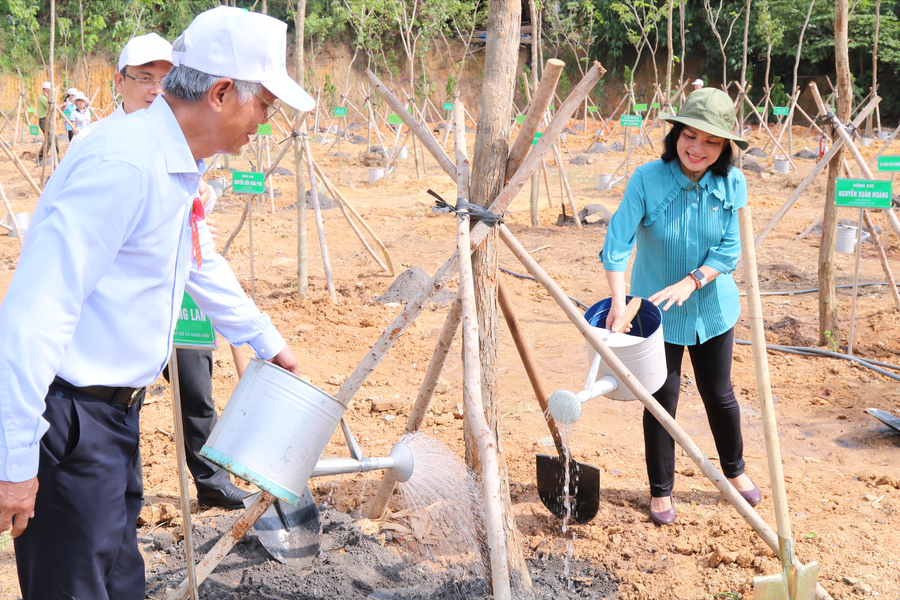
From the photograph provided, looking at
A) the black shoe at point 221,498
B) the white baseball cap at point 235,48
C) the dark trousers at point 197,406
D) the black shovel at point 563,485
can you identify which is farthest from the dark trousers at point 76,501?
the black shovel at point 563,485

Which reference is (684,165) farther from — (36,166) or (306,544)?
(36,166)

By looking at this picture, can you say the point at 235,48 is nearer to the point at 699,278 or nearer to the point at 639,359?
the point at 639,359

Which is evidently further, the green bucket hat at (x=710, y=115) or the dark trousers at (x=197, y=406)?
the dark trousers at (x=197, y=406)

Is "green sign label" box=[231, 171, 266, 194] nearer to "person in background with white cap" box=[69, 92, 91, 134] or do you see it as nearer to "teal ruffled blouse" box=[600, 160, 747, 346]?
"teal ruffled blouse" box=[600, 160, 747, 346]

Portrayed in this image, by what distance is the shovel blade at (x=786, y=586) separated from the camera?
1844mm

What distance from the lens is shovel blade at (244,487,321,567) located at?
254 cm

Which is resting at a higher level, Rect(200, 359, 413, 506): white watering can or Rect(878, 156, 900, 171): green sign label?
Rect(878, 156, 900, 171): green sign label

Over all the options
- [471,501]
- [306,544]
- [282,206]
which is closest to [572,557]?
[471,501]

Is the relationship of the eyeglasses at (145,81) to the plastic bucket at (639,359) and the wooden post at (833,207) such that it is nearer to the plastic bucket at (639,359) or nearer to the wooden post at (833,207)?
the plastic bucket at (639,359)

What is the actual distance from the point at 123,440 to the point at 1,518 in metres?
0.29

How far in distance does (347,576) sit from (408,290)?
12.1ft

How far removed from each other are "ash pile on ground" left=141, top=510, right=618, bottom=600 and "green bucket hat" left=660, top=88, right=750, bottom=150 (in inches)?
63.8

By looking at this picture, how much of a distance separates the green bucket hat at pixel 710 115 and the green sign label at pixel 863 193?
7.86 ft

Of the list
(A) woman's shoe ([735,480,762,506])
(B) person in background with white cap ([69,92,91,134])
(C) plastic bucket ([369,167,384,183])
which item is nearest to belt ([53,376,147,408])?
(A) woman's shoe ([735,480,762,506])
